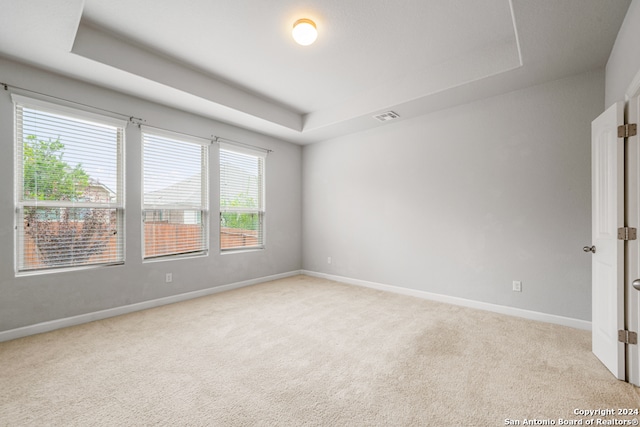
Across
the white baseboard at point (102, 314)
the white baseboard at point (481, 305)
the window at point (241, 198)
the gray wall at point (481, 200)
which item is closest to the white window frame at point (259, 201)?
the window at point (241, 198)

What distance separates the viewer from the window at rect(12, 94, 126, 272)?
289cm

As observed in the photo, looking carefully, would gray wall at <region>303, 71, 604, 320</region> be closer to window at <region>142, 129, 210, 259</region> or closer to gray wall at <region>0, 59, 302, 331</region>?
gray wall at <region>0, 59, 302, 331</region>

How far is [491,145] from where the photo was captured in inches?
140

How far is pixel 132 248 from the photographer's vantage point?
359 cm

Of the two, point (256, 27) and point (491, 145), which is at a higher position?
point (256, 27)

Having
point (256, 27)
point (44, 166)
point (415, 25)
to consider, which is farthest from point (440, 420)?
point (44, 166)

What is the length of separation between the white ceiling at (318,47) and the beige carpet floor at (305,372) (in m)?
2.72

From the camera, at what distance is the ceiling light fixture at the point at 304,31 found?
8.34 feet

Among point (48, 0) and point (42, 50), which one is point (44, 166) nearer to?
point (42, 50)

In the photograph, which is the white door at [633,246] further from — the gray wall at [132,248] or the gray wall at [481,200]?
the gray wall at [132,248]

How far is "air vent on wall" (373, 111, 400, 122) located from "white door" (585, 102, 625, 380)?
222 centimetres

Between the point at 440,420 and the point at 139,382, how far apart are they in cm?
205

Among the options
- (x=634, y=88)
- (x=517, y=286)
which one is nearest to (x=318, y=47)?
(x=634, y=88)

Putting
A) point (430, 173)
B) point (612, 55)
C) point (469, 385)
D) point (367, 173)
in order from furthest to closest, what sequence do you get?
point (367, 173)
point (430, 173)
point (612, 55)
point (469, 385)
